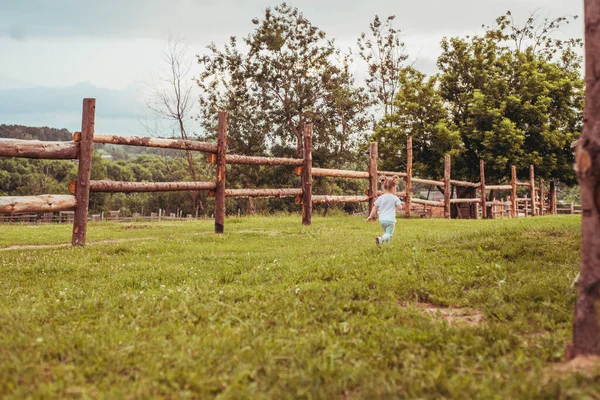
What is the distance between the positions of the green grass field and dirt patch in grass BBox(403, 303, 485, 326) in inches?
1.1

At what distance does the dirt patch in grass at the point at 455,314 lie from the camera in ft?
12.7

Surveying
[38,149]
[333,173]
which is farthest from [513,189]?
[38,149]

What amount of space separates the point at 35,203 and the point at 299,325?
634 centimetres

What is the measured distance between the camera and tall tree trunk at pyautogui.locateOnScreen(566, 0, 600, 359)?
275 centimetres

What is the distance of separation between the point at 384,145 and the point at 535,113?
8.88 meters

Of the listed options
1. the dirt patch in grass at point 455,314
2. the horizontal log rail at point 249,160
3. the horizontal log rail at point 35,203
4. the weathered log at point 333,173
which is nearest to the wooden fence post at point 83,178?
the horizontal log rail at point 35,203

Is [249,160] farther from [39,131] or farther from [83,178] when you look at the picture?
[39,131]

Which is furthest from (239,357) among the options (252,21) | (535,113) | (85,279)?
(252,21)

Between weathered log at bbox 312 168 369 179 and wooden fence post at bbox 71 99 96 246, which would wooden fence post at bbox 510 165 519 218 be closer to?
weathered log at bbox 312 168 369 179

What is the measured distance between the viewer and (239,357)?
2992mm

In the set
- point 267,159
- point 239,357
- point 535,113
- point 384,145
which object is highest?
point 535,113

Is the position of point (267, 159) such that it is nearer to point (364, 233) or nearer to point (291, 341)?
point (364, 233)

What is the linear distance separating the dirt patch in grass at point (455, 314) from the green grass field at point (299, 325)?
0.09ft

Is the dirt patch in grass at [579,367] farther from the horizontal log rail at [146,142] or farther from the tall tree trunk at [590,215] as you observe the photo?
the horizontal log rail at [146,142]
